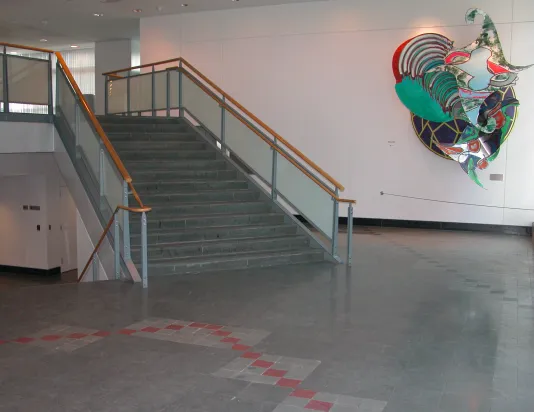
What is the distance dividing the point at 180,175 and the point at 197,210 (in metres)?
0.96

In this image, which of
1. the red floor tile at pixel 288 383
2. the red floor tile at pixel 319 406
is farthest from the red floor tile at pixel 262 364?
the red floor tile at pixel 319 406

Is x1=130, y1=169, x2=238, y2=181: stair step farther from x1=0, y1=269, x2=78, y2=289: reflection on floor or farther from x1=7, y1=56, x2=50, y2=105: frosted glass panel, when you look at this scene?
x1=0, y1=269, x2=78, y2=289: reflection on floor

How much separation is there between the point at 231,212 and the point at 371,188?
455 cm

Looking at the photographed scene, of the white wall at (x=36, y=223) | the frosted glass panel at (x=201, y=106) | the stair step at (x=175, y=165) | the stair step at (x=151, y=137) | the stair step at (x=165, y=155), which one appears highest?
the frosted glass panel at (x=201, y=106)

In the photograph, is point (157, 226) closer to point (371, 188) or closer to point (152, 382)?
point (152, 382)

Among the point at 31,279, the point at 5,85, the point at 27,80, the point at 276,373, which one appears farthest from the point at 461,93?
the point at 31,279

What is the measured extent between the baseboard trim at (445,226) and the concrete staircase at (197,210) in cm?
208

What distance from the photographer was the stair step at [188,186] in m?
8.66

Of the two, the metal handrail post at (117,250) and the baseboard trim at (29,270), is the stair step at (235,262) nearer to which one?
the metal handrail post at (117,250)

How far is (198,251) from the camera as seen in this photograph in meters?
7.57

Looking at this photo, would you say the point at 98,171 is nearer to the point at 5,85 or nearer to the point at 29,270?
the point at 5,85

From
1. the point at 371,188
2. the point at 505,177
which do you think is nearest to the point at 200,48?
the point at 371,188

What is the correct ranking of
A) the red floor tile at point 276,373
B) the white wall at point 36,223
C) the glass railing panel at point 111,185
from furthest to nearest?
the white wall at point 36,223
the glass railing panel at point 111,185
the red floor tile at point 276,373

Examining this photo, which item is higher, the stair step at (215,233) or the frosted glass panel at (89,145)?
the frosted glass panel at (89,145)
